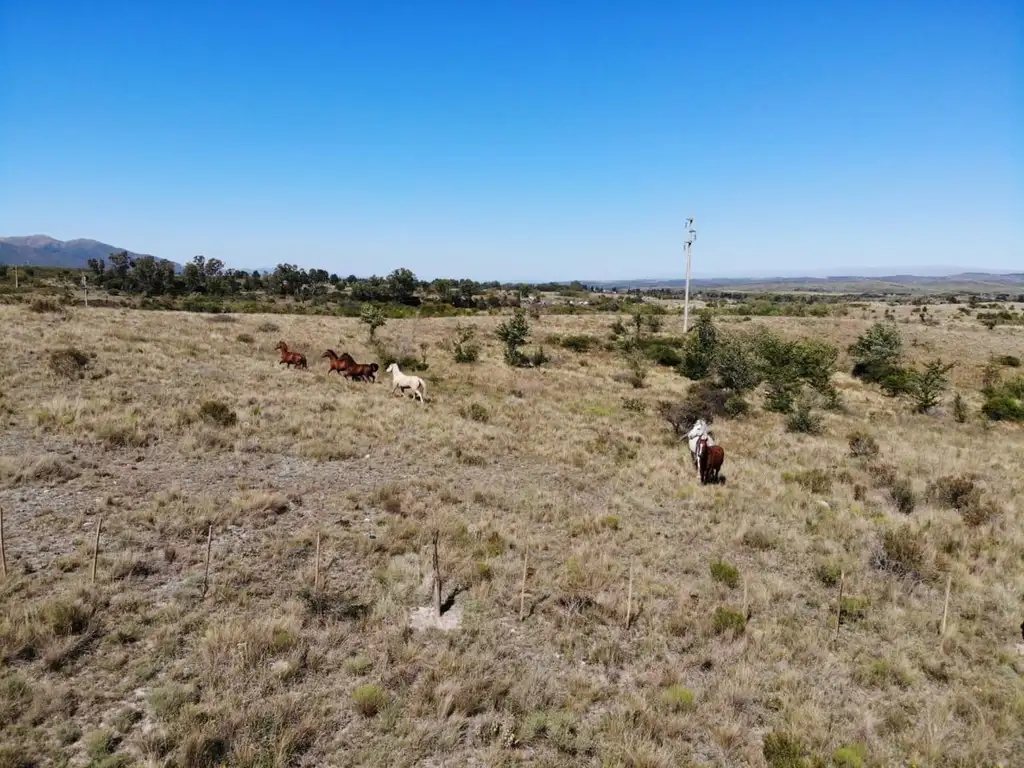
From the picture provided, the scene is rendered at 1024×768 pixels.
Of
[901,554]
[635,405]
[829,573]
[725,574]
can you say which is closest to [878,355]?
[635,405]

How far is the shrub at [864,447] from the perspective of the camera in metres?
19.4

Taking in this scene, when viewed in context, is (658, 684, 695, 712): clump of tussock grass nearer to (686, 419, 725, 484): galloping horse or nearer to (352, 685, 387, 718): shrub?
(352, 685, 387, 718): shrub

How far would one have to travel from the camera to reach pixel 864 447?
19.8 m

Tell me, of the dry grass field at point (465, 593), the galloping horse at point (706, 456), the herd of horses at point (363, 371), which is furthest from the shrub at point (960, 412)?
the herd of horses at point (363, 371)

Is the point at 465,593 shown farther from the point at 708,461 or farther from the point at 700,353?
the point at 700,353

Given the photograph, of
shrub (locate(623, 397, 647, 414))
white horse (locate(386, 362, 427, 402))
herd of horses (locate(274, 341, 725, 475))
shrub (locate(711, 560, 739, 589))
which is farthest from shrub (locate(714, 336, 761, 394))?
shrub (locate(711, 560, 739, 589))

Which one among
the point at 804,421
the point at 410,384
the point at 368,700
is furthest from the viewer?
the point at 804,421

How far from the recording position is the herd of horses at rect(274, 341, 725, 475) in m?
15.6

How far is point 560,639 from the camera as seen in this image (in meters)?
8.29

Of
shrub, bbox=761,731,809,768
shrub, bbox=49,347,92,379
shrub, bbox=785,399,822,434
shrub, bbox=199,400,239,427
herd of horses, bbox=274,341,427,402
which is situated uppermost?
shrub, bbox=49,347,92,379

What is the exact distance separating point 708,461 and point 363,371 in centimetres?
1457

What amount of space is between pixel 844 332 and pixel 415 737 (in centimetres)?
5397

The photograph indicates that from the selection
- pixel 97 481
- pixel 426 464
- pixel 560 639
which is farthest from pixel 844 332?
pixel 97 481

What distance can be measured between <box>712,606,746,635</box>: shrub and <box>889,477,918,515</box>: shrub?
8.52 metres
